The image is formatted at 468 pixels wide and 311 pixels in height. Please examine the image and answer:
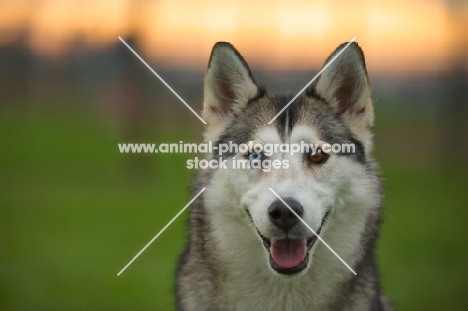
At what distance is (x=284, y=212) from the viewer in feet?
9.74

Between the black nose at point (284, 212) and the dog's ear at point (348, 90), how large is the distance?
873mm

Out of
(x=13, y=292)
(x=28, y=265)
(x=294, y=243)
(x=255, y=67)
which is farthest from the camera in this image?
(x=255, y=67)

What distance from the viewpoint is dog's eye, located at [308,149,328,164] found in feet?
10.9

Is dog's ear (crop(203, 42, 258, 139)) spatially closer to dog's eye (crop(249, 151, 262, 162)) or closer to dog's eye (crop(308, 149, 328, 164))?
dog's eye (crop(249, 151, 262, 162))

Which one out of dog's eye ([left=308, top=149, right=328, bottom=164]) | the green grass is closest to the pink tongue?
dog's eye ([left=308, top=149, right=328, bottom=164])

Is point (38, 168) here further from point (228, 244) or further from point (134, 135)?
point (228, 244)

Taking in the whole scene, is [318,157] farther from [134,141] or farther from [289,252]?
[134,141]

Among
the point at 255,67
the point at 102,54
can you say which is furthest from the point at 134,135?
the point at 255,67

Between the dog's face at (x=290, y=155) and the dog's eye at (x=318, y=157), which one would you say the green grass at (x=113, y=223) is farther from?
the dog's eye at (x=318, y=157)

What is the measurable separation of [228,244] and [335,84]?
3.84ft

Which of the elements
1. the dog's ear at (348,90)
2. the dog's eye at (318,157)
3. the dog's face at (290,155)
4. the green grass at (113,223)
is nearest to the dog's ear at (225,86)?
the dog's face at (290,155)

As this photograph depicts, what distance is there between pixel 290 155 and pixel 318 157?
0.17m

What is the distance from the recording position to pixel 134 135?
6.74 m

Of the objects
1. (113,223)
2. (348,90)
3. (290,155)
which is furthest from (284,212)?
(113,223)
